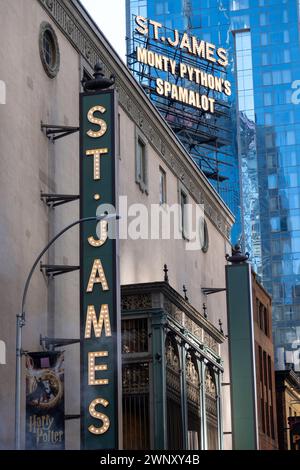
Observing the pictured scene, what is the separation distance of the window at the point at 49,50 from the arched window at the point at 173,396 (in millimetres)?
9836

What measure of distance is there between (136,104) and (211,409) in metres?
12.8

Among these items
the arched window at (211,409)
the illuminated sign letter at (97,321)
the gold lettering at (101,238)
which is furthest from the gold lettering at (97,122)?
the arched window at (211,409)

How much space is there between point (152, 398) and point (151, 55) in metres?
38.3

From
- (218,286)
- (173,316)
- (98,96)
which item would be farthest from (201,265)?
(98,96)

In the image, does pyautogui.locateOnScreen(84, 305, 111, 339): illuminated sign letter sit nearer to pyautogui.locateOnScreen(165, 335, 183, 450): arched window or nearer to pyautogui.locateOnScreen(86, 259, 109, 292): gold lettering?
pyautogui.locateOnScreen(86, 259, 109, 292): gold lettering

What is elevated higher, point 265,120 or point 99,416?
point 265,120

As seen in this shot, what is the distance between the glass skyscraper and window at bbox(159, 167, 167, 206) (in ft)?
316

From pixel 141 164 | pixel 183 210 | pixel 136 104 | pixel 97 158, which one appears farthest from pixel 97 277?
pixel 183 210

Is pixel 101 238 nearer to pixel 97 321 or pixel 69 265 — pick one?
pixel 69 265

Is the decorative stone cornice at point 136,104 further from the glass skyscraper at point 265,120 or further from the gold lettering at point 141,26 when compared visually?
the glass skyscraper at point 265,120

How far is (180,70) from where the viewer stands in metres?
70.4

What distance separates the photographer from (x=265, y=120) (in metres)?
152

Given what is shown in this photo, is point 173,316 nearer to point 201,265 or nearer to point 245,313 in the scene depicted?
point 245,313

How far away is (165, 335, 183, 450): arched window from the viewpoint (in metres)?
36.3
